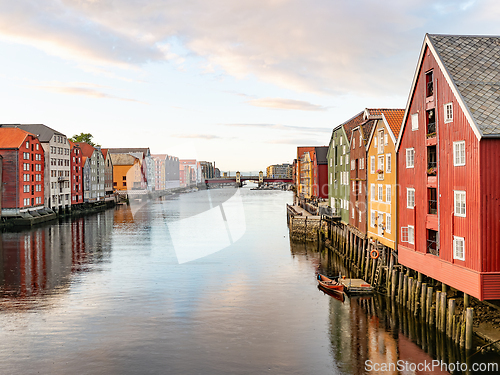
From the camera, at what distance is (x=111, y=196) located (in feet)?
502

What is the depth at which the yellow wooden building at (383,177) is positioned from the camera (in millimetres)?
36312

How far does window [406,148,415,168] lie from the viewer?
30953mm

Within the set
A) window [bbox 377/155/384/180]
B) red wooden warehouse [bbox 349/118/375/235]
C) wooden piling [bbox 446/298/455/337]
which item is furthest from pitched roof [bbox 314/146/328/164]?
wooden piling [bbox 446/298/455/337]

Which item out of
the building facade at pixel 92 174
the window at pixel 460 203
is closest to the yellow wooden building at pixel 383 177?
the window at pixel 460 203

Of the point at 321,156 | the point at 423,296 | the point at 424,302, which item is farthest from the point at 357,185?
the point at 321,156

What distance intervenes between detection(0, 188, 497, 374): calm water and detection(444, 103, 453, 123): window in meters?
13.1

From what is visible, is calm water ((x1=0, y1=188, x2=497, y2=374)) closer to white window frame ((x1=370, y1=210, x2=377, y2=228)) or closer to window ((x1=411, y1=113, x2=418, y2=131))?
white window frame ((x1=370, y1=210, x2=377, y2=228))

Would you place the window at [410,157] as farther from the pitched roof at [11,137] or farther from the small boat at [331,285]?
the pitched roof at [11,137]

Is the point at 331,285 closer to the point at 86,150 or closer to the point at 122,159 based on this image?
the point at 86,150

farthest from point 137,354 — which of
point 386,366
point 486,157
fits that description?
point 486,157

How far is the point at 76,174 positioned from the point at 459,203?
110779 mm

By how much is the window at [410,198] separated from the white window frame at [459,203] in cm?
593

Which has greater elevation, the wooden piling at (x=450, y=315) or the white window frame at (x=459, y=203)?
the white window frame at (x=459, y=203)

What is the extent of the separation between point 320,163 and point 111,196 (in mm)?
90386
